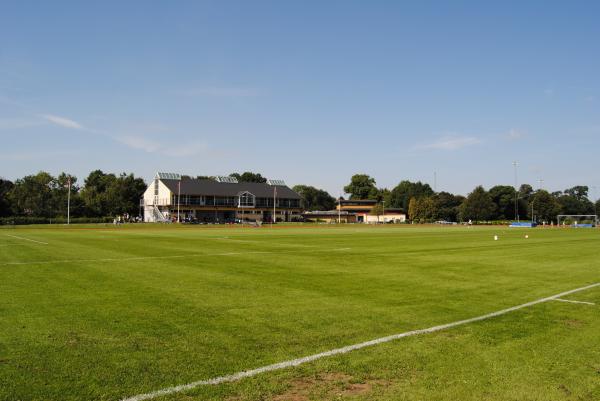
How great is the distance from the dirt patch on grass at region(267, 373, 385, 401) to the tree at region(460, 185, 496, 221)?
142644 mm

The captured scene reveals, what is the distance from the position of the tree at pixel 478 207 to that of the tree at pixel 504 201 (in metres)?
13.6

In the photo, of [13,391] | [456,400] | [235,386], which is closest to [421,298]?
[456,400]

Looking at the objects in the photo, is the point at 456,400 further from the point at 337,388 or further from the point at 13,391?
the point at 13,391

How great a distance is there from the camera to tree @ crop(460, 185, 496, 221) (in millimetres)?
138250

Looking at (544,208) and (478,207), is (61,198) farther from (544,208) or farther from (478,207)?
(544,208)

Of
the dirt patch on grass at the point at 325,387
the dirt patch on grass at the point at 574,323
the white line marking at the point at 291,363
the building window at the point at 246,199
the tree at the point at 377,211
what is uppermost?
the building window at the point at 246,199

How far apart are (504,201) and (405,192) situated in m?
40.8

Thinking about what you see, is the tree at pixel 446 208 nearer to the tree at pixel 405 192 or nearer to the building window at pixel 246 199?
the tree at pixel 405 192

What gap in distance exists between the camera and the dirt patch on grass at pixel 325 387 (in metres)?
5.25

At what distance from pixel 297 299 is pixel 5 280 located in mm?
9457

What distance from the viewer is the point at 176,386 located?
17.8ft

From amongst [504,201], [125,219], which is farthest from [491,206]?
[125,219]

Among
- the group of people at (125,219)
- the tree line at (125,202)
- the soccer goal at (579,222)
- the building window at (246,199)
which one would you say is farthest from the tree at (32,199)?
the soccer goal at (579,222)

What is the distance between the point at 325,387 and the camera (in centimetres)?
552
